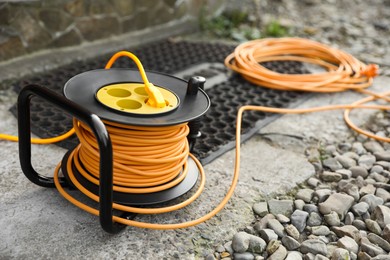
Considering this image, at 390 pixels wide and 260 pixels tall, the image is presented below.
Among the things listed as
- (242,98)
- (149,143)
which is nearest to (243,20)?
Answer: (242,98)

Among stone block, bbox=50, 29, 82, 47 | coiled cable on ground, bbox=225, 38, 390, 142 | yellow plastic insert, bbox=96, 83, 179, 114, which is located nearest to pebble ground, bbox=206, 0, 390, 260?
coiled cable on ground, bbox=225, 38, 390, 142

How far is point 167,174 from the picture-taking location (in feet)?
7.20

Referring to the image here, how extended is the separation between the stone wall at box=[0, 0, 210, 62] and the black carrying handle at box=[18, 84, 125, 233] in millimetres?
1757

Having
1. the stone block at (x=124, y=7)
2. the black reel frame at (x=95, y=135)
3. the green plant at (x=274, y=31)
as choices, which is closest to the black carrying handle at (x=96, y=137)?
the black reel frame at (x=95, y=135)

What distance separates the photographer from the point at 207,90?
373 cm

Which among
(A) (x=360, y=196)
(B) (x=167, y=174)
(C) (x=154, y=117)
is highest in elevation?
(C) (x=154, y=117)

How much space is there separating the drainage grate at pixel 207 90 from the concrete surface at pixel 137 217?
0.14 metres

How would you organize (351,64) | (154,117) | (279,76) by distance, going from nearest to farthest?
(154,117)
(279,76)
(351,64)

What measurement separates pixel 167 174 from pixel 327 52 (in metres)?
2.98

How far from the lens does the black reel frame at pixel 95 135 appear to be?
167cm

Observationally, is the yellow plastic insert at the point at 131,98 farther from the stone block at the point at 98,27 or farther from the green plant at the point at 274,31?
the green plant at the point at 274,31

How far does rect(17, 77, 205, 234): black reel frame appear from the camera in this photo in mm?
1672

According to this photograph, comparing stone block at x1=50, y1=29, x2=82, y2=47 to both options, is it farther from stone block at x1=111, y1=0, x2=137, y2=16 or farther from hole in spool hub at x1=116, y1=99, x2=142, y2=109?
hole in spool hub at x1=116, y1=99, x2=142, y2=109

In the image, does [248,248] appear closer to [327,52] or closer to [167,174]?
[167,174]
